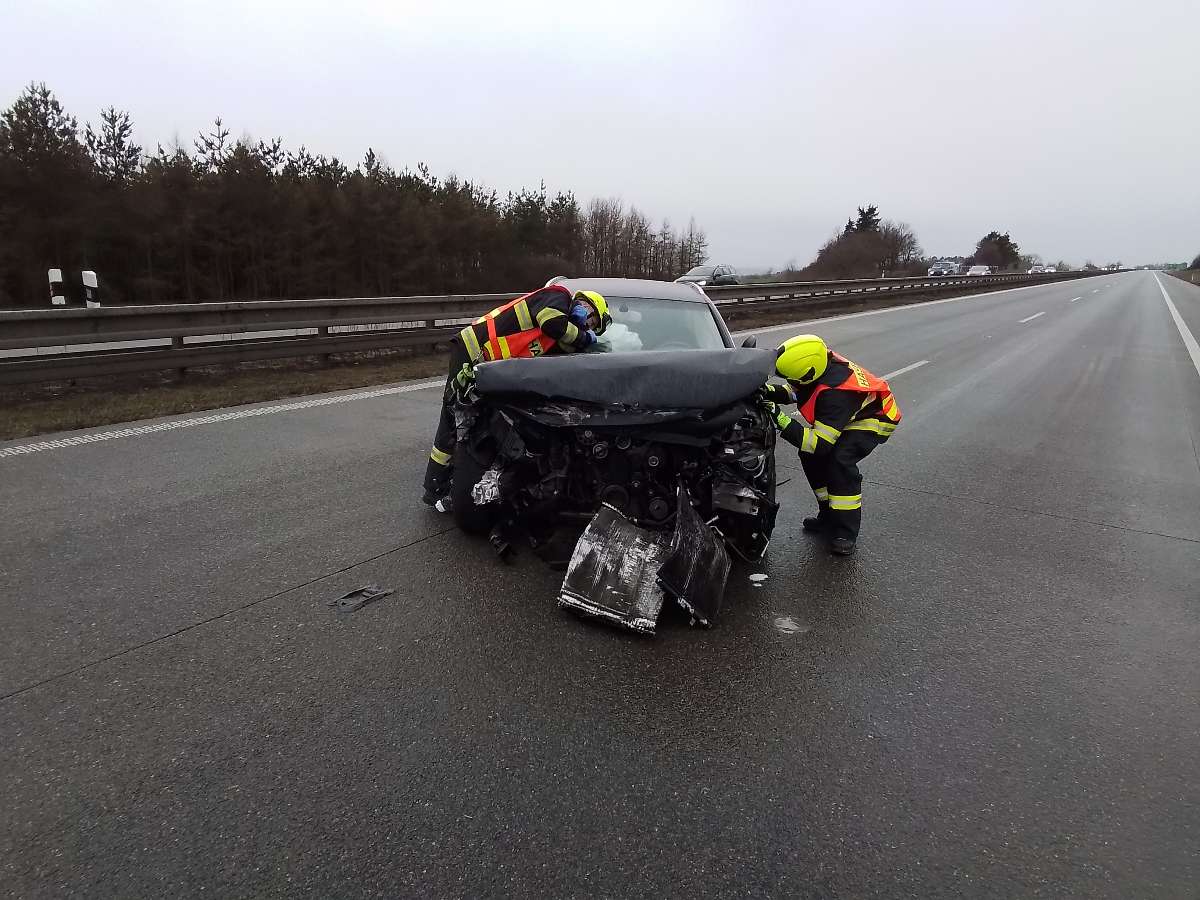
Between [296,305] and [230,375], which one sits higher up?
[296,305]

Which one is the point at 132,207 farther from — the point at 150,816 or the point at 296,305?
→ the point at 150,816

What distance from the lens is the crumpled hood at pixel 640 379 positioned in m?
3.19

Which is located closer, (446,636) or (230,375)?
(446,636)

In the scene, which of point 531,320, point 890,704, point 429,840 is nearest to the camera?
point 429,840

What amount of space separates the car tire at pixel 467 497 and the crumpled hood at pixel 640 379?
590 millimetres

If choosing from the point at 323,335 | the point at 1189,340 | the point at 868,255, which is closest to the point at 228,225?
the point at 323,335

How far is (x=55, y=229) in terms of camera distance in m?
21.3

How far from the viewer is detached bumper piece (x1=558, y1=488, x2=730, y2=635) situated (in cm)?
310

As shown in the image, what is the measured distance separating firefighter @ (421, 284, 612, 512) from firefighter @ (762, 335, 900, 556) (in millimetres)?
1208

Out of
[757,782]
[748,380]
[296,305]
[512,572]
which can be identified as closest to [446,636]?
[512,572]

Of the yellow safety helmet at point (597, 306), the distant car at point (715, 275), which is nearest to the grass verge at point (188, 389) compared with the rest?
the yellow safety helmet at point (597, 306)

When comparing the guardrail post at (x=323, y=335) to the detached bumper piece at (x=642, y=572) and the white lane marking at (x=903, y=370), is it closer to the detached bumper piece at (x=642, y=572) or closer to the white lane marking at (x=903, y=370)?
the white lane marking at (x=903, y=370)

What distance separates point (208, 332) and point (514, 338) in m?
6.62

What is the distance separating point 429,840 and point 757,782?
1018mm
